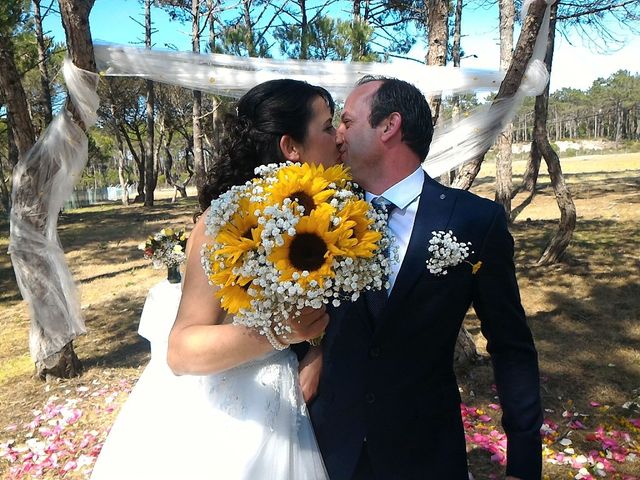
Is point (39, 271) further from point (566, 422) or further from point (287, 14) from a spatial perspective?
point (287, 14)

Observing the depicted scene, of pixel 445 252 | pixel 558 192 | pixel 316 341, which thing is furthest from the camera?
pixel 558 192

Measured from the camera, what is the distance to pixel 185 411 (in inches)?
78.0

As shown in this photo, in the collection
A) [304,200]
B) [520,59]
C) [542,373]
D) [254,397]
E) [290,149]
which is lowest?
[542,373]

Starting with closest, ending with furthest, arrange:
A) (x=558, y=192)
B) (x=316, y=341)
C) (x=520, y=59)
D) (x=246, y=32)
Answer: (x=316, y=341) → (x=520, y=59) → (x=558, y=192) → (x=246, y=32)

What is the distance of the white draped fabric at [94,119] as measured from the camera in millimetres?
4910

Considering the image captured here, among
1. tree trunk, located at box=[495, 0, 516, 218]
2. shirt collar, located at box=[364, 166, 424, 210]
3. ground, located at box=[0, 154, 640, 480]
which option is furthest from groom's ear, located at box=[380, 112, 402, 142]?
tree trunk, located at box=[495, 0, 516, 218]

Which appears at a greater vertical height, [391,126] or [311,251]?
[391,126]

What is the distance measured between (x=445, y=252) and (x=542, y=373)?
450 cm

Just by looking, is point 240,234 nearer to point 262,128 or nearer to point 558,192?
point 262,128

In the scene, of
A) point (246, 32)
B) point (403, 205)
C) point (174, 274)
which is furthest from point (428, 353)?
point (246, 32)

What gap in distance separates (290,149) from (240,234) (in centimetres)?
63

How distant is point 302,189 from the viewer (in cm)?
138

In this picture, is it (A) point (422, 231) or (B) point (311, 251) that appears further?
(A) point (422, 231)

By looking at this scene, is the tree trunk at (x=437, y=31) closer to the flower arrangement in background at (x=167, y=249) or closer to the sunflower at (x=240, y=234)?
the flower arrangement in background at (x=167, y=249)
